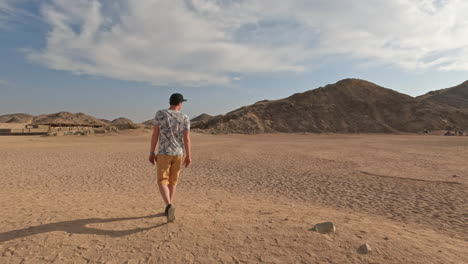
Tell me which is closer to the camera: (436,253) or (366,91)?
(436,253)

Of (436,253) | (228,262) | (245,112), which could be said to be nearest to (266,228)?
(228,262)

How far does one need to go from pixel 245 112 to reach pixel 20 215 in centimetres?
4805

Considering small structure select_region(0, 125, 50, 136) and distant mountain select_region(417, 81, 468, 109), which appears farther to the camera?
distant mountain select_region(417, 81, 468, 109)

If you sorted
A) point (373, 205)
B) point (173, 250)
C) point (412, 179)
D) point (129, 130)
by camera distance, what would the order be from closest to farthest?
point (173, 250) → point (373, 205) → point (412, 179) → point (129, 130)

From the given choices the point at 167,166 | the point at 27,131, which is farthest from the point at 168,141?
the point at 27,131

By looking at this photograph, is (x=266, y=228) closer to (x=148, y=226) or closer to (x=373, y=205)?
(x=148, y=226)

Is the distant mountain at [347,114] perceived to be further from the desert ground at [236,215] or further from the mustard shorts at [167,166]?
the mustard shorts at [167,166]

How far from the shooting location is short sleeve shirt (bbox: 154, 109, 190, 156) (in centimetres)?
377

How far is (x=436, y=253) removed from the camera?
120 inches

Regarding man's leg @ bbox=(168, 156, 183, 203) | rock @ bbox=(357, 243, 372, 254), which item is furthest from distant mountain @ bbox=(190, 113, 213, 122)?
rock @ bbox=(357, 243, 372, 254)

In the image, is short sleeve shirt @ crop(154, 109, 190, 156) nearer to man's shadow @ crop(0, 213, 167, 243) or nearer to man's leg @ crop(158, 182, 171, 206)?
man's leg @ crop(158, 182, 171, 206)

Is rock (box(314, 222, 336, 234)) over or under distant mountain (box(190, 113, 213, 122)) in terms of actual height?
under

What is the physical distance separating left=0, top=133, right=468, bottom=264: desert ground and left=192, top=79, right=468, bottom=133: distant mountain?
3601cm

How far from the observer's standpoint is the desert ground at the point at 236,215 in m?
3.00
